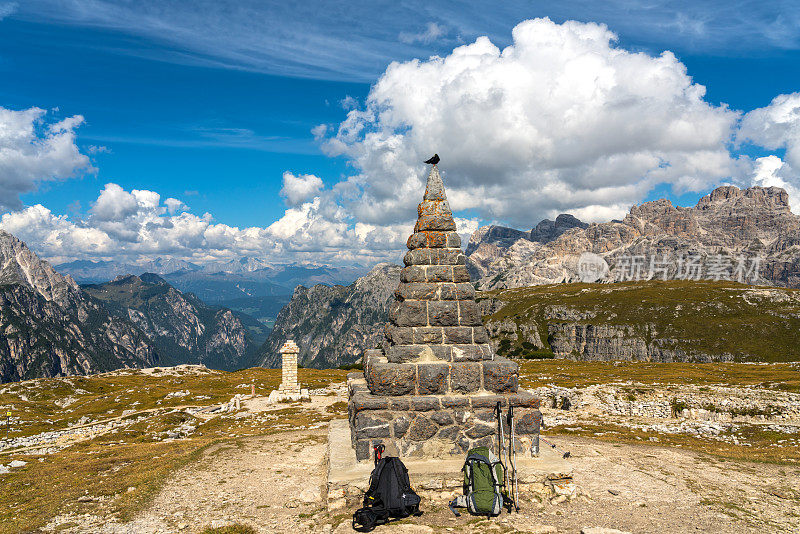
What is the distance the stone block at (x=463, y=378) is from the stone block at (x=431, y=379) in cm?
28

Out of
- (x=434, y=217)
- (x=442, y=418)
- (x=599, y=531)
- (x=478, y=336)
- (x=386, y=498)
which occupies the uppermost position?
(x=434, y=217)

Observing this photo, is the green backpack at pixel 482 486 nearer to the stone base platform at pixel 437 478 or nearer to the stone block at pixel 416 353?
the stone base platform at pixel 437 478

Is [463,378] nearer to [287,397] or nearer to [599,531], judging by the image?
[599,531]

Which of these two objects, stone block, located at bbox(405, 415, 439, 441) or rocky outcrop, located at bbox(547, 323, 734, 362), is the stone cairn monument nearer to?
stone block, located at bbox(405, 415, 439, 441)

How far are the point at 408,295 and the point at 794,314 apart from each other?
16785 centimetres

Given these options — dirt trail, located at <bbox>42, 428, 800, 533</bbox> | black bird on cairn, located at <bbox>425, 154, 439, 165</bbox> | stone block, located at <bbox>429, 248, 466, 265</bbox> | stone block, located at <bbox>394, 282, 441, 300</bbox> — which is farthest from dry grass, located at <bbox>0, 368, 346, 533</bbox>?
black bird on cairn, located at <bbox>425, 154, 439, 165</bbox>

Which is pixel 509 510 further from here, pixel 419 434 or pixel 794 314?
pixel 794 314

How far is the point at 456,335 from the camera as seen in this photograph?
13.2 metres

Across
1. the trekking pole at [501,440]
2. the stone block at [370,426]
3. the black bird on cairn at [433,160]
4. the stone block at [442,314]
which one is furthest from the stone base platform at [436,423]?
the black bird on cairn at [433,160]

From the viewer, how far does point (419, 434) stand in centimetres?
1216

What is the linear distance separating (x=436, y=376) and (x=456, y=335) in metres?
1.57

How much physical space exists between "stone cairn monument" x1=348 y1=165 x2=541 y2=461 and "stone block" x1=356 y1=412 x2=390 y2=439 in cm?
3

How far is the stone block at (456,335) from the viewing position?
43.2 feet

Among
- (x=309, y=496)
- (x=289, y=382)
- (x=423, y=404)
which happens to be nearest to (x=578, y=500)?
(x=423, y=404)
